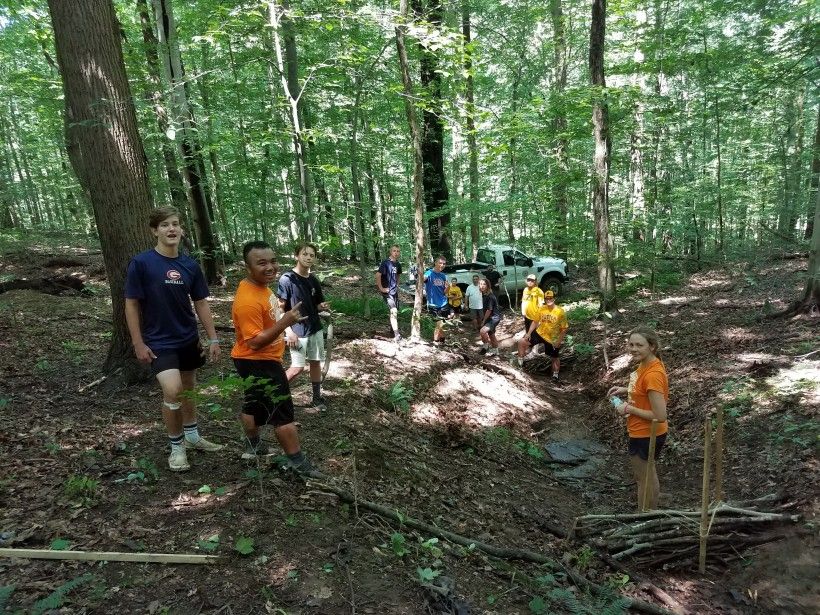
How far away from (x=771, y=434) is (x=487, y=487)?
11.3 feet

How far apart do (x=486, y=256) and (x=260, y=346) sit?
43.4ft

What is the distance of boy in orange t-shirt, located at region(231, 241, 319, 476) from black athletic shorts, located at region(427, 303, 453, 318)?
8293 mm

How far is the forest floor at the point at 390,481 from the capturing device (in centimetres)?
291

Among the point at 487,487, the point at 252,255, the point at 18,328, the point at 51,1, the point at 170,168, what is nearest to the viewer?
the point at 252,255

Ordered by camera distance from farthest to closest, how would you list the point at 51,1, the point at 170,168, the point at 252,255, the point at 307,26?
the point at 170,168, the point at 307,26, the point at 51,1, the point at 252,255

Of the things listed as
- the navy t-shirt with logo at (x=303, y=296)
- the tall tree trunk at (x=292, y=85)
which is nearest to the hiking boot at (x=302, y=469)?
the navy t-shirt with logo at (x=303, y=296)

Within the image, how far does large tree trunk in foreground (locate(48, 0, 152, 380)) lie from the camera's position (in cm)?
488

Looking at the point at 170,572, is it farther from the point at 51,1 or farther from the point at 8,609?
the point at 51,1

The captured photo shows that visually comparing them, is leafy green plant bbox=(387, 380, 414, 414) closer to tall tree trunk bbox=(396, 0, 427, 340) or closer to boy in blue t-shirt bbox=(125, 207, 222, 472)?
tall tree trunk bbox=(396, 0, 427, 340)

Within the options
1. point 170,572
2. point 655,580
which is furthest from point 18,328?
point 655,580

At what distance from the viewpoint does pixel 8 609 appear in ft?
7.75

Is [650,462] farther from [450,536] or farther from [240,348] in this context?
[240,348]

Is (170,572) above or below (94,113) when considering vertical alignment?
below

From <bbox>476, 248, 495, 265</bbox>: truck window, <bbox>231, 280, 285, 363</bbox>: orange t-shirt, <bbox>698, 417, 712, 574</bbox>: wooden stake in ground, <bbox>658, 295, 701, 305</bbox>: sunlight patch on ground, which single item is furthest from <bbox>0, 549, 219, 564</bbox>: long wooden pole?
<bbox>476, 248, 495, 265</bbox>: truck window
